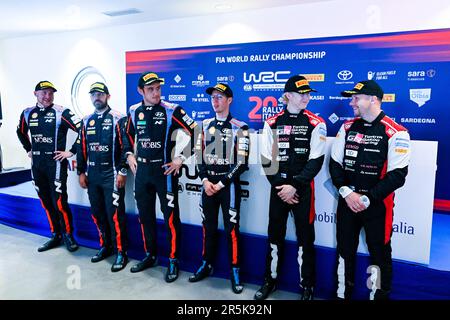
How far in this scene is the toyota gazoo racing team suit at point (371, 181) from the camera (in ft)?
6.48

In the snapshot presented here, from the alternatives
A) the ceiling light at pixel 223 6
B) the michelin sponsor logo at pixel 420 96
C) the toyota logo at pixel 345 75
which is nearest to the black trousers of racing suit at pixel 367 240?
the michelin sponsor logo at pixel 420 96

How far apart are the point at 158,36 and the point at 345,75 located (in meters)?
2.98

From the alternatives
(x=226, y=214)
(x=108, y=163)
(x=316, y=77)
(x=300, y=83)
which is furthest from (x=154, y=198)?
(x=316, y=77)

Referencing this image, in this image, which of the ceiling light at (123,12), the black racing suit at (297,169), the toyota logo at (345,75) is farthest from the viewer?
the ceiling light at (123,12)

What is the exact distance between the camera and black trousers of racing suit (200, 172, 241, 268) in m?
2.51

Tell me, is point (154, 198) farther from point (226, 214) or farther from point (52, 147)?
point (52, 147)

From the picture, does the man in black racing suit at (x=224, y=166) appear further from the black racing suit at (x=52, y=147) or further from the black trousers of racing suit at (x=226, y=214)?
the black racing suit at (x=52, y=147)

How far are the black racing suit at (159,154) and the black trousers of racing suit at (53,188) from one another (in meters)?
0.95

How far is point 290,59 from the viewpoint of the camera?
14.6 feet

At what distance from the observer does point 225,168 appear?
253cm

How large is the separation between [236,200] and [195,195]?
0.47m

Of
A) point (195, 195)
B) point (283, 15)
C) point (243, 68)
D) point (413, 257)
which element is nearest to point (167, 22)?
point (243, 68)

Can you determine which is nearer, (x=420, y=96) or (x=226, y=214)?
(x=226, y=214)

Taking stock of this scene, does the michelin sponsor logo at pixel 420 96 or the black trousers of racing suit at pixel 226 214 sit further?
the michelin sponsor logo at pixel 420 96
